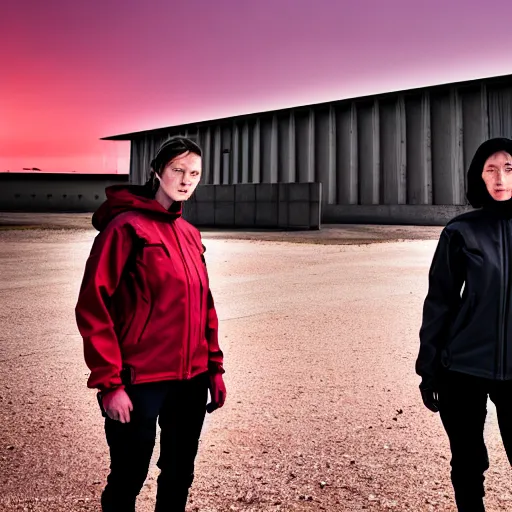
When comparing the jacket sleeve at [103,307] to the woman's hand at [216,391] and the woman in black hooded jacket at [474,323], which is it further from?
the woman in black hooded jacket at [474,323]

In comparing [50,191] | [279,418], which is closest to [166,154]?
[279,418]

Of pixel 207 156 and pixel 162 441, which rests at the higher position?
pixel 207 156

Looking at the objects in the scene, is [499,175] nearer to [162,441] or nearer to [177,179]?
[177,179]

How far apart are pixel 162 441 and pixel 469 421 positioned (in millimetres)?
1227

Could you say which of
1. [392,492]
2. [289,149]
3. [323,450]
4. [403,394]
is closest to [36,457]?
[323,450]

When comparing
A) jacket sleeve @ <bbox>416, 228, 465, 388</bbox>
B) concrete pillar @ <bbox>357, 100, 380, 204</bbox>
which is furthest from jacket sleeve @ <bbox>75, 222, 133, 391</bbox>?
concrete pillar @ <bbox>357, 100, 380, 204</bbox>

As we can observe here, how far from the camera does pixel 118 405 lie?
2287mm

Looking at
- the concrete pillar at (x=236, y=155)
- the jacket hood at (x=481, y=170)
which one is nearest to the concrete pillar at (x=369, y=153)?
the concrete pillar at (x=236, y=155)

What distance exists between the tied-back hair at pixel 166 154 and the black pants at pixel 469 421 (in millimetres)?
1369

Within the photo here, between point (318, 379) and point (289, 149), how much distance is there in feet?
110

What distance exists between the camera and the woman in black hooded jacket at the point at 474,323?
2455 mm

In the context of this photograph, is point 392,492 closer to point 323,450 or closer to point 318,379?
point 323,450

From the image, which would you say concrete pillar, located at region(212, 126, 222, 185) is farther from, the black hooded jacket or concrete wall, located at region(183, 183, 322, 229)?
the black hooded jacket

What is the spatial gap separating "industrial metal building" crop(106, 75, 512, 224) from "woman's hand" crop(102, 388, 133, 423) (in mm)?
30769
